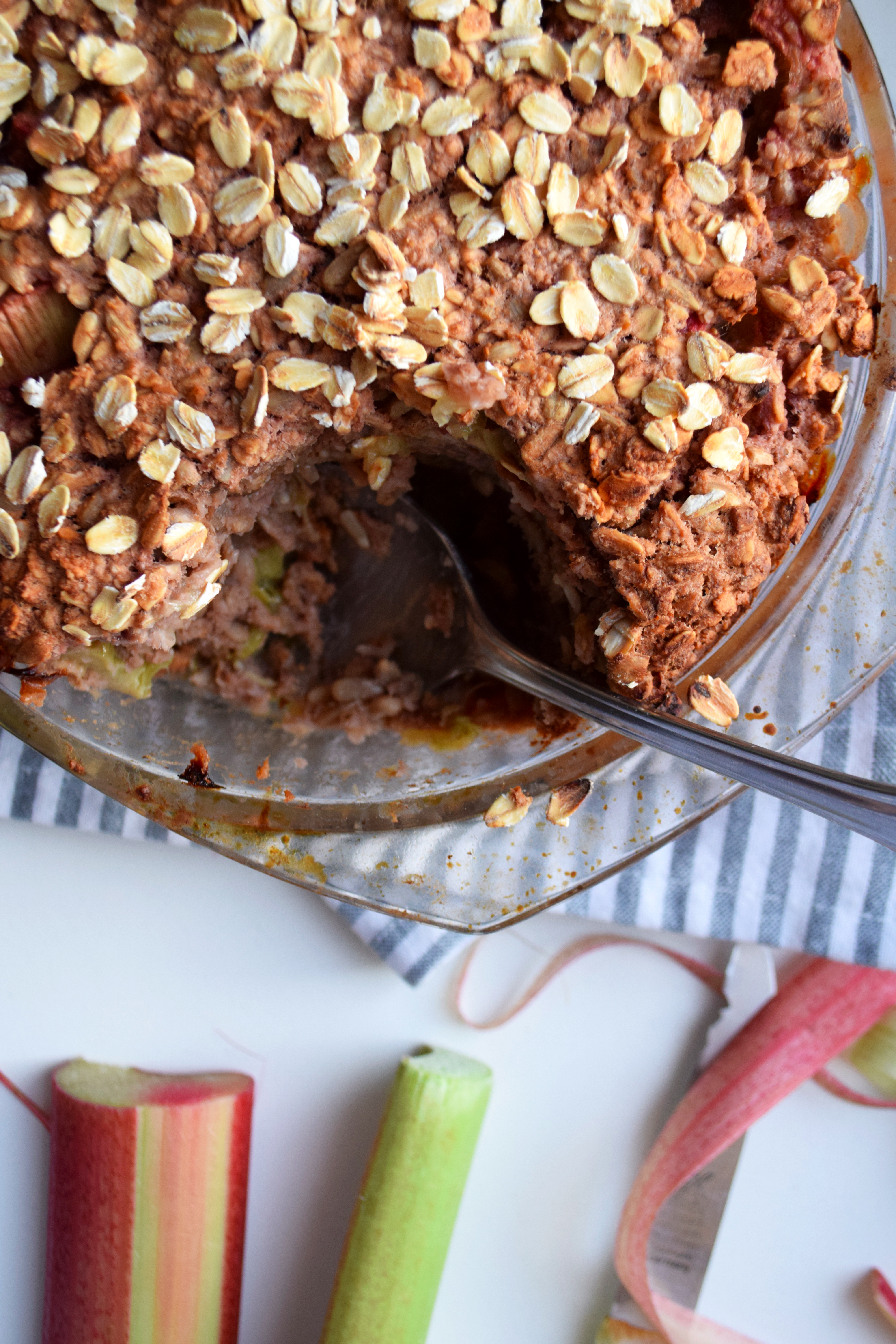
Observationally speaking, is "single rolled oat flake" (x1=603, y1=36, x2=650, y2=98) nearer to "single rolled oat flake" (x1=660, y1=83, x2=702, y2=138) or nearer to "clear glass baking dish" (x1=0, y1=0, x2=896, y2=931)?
"single rolled oat flake" (x1=660, y1=83, x2=702, y2=138)

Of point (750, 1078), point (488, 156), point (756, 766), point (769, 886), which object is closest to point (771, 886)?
point (769, 886)

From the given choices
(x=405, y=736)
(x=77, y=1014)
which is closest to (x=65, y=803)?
(x=77, y=1014)

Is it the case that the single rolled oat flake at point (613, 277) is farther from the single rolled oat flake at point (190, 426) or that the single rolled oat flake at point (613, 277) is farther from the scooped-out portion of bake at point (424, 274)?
the single rolled oat flake at point (190, 426)

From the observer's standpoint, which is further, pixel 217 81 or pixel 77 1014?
pixel 77 1014

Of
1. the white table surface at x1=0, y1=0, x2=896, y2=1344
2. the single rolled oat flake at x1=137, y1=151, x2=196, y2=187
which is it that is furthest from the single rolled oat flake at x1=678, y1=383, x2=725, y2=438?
the white table surface at x1=0, y1=0, x2=896, y2=1344

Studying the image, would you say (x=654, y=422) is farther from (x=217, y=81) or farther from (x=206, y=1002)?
(x=206, y=1002)
